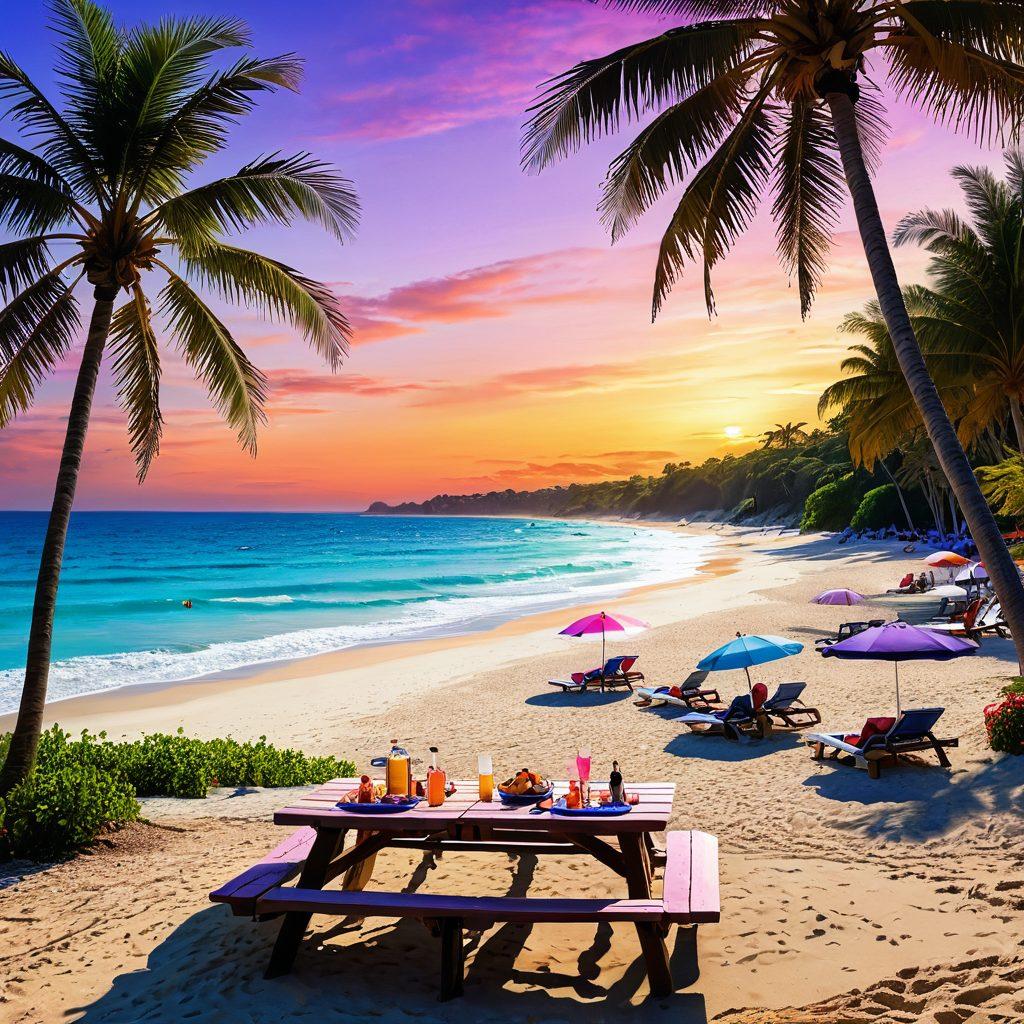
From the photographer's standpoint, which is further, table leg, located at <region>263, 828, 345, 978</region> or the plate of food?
the plate of food

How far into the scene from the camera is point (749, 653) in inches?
466

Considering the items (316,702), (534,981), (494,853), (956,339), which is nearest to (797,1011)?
(534,981)

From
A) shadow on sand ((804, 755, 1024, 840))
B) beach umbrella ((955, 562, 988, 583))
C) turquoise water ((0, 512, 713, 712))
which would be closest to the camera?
shadow on sand ((804, 755, 1024, 840))

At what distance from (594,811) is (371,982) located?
5.89 feet

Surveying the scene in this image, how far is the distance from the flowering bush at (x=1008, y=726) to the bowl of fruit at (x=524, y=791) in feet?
18.1

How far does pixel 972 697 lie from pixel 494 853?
8.52m

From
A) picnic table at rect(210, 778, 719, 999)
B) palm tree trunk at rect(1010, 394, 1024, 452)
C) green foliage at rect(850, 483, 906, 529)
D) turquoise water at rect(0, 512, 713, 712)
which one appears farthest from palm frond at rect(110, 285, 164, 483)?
green foliage at rect(850, 483, 906, 529)

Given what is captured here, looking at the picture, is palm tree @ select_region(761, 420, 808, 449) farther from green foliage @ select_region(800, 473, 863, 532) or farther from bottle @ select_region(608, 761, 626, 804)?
bottle @ select_region(608, 761, 626, 804)

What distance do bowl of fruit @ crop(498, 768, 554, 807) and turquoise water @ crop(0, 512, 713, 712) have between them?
56.1 feet

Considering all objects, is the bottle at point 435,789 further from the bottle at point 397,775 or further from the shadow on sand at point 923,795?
the shadow on sand at point 923,795

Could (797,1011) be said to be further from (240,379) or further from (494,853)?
(240,379)

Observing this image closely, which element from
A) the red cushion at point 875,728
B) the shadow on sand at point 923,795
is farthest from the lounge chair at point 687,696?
the shadow on sand at point 923,795

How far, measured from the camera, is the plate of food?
Result: 573cm

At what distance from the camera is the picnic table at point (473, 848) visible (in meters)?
5.01
